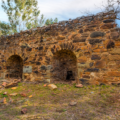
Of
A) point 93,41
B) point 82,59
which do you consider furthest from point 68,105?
point 93,41

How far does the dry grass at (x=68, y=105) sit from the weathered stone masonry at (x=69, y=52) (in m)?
0.66

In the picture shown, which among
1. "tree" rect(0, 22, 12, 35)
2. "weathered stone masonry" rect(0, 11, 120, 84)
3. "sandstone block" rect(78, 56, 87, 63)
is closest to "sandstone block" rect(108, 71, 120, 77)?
"weathered stone masonry" rect(0, 11, 120, 84)

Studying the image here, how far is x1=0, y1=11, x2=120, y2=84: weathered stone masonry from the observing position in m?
3.63

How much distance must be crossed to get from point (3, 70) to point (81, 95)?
14.4 ft

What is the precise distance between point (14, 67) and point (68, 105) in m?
4.22

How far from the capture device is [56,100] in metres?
2.91

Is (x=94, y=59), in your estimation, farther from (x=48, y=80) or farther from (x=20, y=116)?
(x=20, y=116)

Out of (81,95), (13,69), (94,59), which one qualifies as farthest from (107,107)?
(13,69)

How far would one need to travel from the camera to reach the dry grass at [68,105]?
209 centimetres

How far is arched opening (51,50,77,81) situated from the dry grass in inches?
41.5

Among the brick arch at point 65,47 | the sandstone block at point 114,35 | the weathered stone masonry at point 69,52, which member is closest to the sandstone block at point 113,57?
the weathered stone masonry at point 69,52

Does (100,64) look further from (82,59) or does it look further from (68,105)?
(68,105)

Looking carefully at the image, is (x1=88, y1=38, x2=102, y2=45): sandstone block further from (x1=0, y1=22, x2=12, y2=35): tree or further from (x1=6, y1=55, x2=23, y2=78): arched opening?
(x1=0, y1=22, x2=12, y2=35): tree

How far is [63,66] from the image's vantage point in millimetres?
4648
